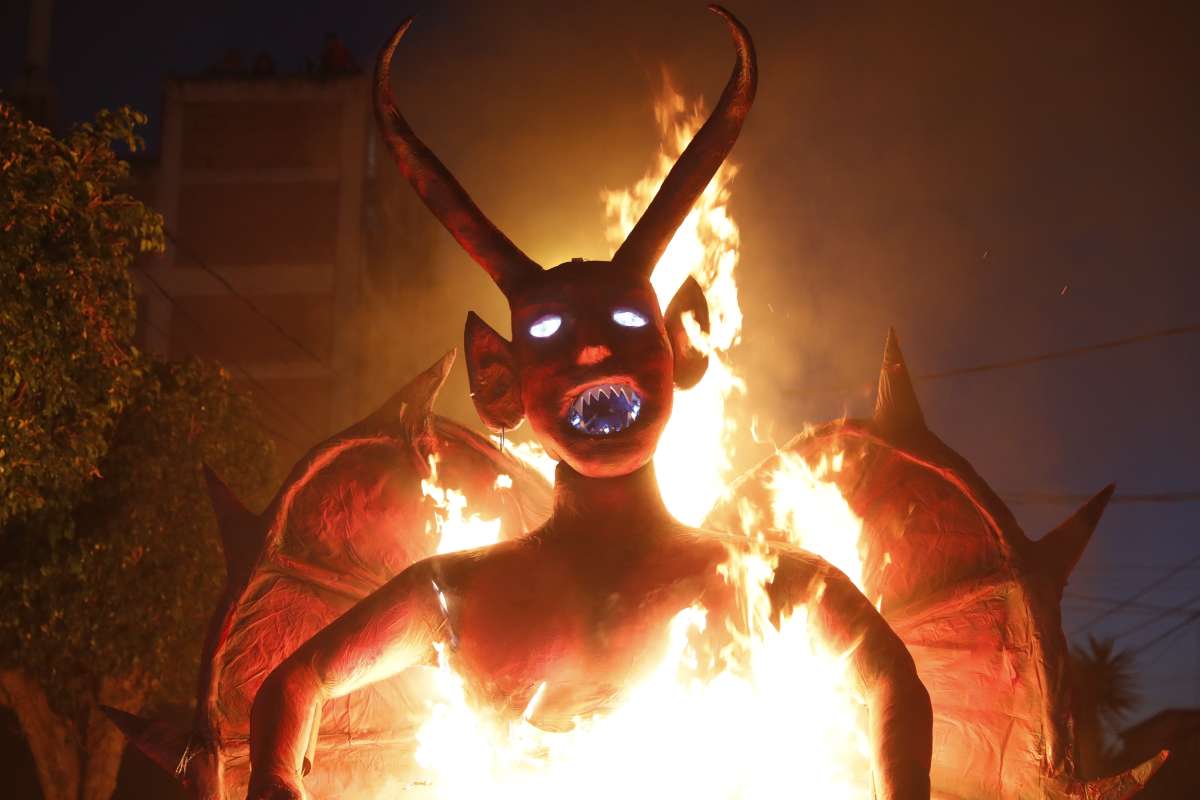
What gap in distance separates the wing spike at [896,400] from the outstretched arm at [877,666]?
544mm

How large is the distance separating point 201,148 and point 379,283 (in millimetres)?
4332

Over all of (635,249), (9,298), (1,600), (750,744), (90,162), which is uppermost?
(90,162)

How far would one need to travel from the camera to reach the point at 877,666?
3.20 meters

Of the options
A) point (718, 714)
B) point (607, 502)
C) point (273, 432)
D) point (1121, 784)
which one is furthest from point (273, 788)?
point (273, 432)

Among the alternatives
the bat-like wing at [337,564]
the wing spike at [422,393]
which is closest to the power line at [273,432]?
the bat-like wing at [337,564]

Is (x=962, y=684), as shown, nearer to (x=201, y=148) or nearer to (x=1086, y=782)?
(x=1086, y=782)

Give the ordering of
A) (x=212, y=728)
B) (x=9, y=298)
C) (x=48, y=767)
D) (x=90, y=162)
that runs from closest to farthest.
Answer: (x=212, y=728) < (x=9, y=298) < (x=90, y=162) < (x=48, y=767)

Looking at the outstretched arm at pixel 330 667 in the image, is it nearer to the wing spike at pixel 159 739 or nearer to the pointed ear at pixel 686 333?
the wing spike at pixel 159 739

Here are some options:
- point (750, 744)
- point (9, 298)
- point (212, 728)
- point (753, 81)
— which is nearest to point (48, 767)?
point (9, 298)

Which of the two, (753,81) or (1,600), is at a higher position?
(1,600)

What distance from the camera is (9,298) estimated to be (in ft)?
22.0

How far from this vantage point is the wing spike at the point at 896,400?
3691mm

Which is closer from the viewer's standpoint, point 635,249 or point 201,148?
point 635,249

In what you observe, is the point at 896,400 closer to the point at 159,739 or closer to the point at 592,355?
the point at 592,355
